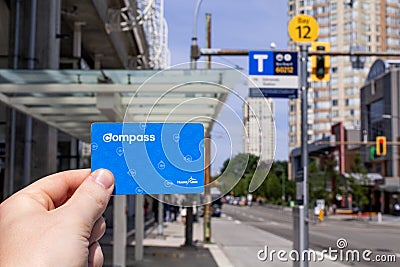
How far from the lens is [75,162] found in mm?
22594

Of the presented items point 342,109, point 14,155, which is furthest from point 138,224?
point 342,109

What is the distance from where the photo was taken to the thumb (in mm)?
1700

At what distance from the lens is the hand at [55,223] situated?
5.16ft

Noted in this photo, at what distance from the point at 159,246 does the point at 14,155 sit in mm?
9602

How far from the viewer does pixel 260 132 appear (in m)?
2.45

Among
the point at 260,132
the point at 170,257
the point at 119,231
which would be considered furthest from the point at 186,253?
the point at 260,132

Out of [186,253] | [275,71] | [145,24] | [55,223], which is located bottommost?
[186,253]

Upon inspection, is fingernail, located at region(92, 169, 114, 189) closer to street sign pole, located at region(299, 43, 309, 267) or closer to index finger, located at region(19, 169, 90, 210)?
index finger, located at region(19, 169, 90, 210)

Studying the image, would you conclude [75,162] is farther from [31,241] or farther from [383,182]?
[383,182]

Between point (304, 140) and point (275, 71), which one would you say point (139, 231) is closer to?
point (304, 140)

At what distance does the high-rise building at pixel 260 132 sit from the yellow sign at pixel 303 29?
412 inches

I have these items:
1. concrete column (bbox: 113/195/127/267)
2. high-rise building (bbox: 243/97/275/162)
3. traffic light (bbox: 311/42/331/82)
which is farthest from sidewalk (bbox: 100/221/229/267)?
high-rise building (bbox: 243/97/275/162)

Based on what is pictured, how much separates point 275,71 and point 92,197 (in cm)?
1170

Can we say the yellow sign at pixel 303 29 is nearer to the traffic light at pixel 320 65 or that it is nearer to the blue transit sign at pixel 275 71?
the blue transit sign at pixel 275 71
